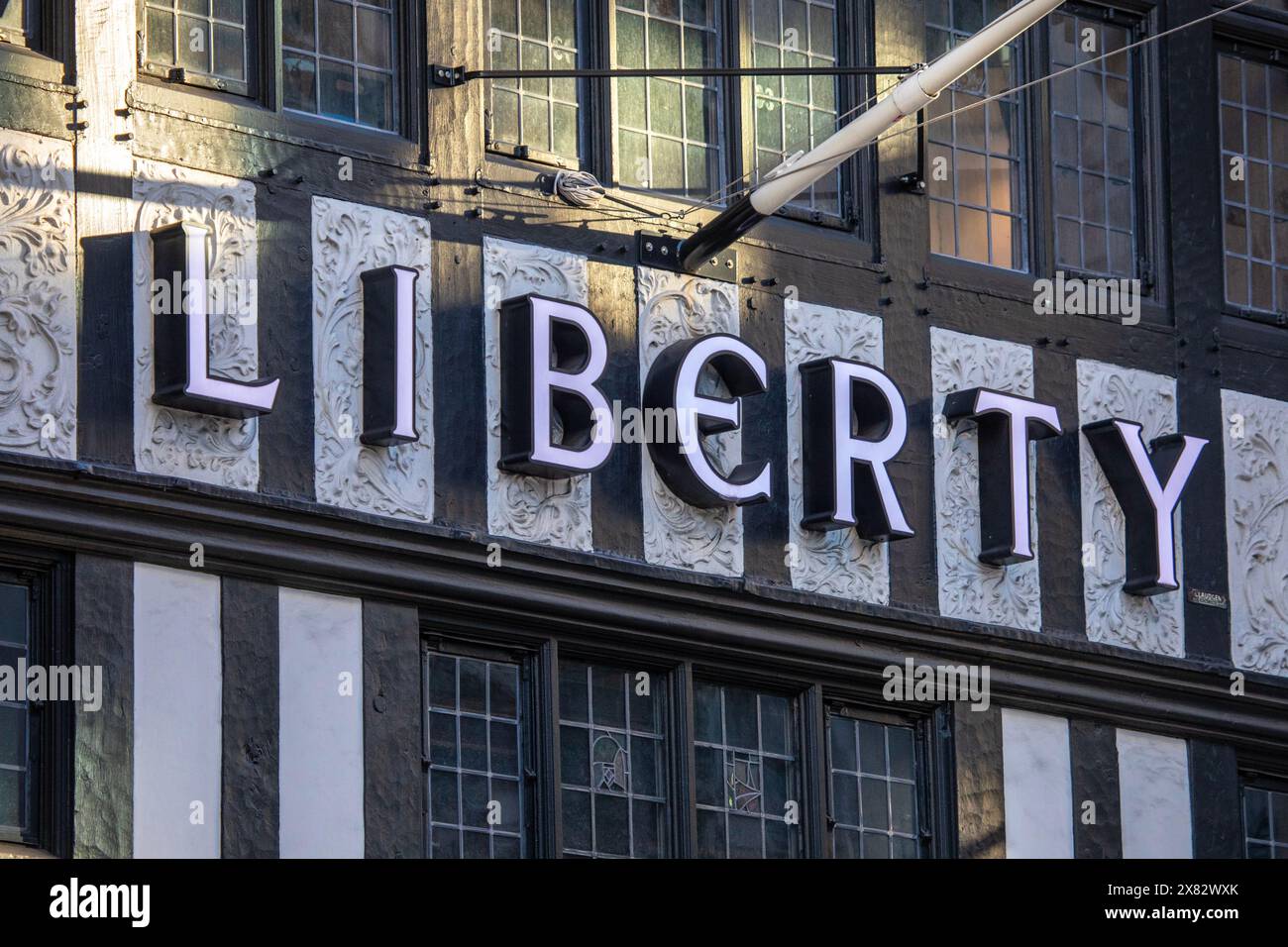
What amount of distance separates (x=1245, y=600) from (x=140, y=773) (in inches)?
322

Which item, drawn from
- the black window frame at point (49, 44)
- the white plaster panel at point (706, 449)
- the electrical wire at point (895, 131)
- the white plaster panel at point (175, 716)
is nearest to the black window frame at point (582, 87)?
the electrical wire at point (895, 131)

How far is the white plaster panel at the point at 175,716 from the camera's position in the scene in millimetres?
16062

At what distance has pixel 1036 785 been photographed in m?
19.7

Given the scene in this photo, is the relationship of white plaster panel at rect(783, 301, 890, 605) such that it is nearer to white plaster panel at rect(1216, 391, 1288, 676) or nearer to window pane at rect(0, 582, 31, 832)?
white plaster panel at rect(1216, 391, 1288, 676)

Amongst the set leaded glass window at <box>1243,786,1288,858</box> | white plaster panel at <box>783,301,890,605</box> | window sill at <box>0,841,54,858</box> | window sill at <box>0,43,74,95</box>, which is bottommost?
window sill at <box>0,841,54,858</box>

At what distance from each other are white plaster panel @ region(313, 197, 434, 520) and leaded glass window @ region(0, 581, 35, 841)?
182 centimetres

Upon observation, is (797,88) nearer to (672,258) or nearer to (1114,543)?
(672,258)

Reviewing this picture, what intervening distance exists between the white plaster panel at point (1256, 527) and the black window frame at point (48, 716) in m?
8.26

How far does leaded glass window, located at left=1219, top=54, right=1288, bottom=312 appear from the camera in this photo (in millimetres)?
21734

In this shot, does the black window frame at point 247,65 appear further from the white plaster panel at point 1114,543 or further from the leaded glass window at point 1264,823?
the leaded glass window at point 1264,823

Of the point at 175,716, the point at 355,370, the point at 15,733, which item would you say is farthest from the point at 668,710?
the point at 15,733

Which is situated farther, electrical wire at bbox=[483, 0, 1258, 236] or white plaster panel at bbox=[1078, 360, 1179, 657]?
white plaster panel at bbox=[1078, 360, 1179, 657]

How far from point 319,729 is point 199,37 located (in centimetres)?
383

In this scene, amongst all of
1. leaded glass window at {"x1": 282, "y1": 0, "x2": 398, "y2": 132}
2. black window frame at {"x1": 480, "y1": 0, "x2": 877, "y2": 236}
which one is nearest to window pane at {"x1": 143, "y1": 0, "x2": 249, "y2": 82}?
leaded glass window at {"x1": 282, "y1": 0, "x2": 398, "y2": 132}
